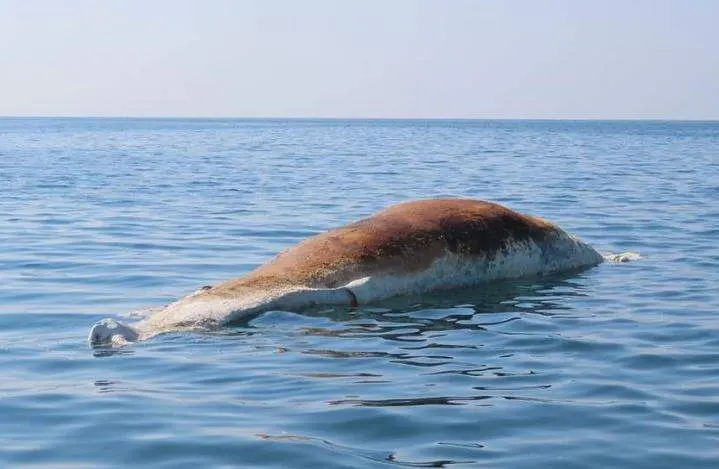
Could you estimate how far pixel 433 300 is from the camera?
1120 centimetres

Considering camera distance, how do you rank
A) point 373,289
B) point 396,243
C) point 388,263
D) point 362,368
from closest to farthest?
point 362,368
point 373,289
point 388,263
point 396,243

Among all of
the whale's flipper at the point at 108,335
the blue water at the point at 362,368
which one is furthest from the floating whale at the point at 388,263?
the blue water at the point at 362,368

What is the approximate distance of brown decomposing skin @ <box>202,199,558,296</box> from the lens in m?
10.9

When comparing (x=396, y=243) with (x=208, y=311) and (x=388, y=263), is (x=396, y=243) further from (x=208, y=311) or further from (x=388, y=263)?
(x=208, y=311)

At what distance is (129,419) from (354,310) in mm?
3889

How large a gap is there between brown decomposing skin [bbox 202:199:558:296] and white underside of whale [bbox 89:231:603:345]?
0.10 metres

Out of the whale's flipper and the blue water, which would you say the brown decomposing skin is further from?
the whale's flipper

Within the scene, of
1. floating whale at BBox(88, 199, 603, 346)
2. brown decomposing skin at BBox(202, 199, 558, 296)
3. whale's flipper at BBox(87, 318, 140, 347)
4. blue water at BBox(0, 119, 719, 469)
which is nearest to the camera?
blue water at BBox(0, 119, 719, 469)

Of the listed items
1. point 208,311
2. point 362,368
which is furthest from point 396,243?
point 362,368

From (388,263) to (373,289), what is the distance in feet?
1.37

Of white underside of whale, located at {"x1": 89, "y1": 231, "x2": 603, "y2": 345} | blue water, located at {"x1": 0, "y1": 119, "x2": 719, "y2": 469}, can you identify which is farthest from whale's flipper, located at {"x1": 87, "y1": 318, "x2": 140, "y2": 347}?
blue water, located at {"x1": 0, "y1": 119, "x2": 719, "y2": 469}

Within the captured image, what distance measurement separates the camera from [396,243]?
454 inches

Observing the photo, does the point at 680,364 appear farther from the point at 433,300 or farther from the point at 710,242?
the point at 710,242

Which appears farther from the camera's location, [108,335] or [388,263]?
[388,263]
